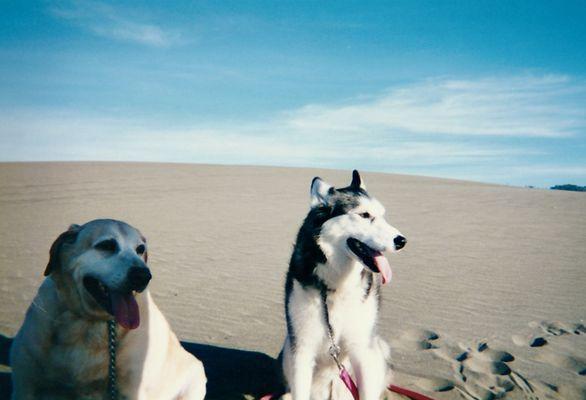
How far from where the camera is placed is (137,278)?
283 cm

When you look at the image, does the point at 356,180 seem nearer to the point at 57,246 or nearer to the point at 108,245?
the point at 108,245

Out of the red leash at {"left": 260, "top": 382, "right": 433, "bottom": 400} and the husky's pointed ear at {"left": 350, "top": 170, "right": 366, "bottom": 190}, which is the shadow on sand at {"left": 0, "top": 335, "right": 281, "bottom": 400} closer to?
the red leash at {"left": 260, "top": 382, "right": 433, "bottom": 400}

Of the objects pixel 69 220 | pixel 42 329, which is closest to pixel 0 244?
pixel 69 220

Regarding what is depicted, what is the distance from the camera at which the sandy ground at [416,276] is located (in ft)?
14.8

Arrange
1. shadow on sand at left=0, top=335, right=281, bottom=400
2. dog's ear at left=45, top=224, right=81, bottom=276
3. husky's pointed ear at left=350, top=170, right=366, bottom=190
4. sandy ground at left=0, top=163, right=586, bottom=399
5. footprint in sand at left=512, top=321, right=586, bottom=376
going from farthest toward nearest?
1. sandy ground at left=0, top=163, right=586, bottom=399
2. footprint in sand at left=512, top=321, right=586, bottom=376
3. husky's pointed ear at left=350, top=170, right=366, bottom=190
4. shadow on sand at left=0, top=335, right=281, bottom=400
5. dog's ear at left=45, top=224, right=81, bottom=276

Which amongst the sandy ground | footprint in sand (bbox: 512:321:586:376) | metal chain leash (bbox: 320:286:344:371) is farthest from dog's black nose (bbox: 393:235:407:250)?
footprint in sand (bbox: 512:321:586:376)

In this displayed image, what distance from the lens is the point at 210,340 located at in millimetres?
5227

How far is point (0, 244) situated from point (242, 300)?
7469mm

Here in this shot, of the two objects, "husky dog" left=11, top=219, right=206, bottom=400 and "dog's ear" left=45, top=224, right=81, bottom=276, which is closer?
"husky dog" left=11, top=219, right=206, bottom=400

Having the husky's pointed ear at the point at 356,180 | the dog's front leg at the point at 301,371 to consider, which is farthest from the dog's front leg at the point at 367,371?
the husky's pointed ear at the point at 356,180

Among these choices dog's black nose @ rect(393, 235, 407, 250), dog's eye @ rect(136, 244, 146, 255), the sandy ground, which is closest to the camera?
dog's eye @ rect(136, 244, 146, 255)

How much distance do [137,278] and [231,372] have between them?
1986mm

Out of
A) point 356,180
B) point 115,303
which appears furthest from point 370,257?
point 115,303

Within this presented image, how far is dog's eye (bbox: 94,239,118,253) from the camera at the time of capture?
9.53 feet
